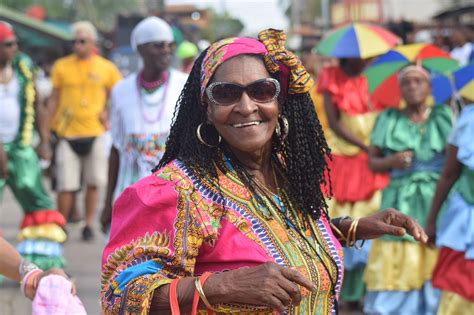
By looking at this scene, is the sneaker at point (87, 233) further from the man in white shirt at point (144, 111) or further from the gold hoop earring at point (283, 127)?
the gold hoop earring at point (283, 127)

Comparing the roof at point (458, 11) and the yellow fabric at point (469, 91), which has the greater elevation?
the roof at point (458, 11)

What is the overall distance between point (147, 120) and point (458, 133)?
6.39ft

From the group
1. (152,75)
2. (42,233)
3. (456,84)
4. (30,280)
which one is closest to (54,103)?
(42,233)

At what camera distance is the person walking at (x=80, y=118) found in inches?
408

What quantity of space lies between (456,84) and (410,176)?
75 cm

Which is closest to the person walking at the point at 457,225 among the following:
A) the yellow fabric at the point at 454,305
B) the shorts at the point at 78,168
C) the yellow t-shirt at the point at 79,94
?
the yellow fabric at the point at 454,305

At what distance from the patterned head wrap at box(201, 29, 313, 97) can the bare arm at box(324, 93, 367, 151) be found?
15.4 ft

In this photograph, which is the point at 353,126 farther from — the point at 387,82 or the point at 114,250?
the point at 114,250

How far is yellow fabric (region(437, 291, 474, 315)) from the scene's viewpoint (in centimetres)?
589

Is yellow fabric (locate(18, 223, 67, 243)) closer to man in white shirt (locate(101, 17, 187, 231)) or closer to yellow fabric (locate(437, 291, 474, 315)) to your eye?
man in white shirt (locate(101, 17, 187, 231))

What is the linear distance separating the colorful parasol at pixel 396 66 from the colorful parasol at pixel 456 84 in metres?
0.08

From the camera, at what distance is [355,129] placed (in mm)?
8000

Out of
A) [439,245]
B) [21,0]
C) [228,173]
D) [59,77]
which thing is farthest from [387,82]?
[21,0]

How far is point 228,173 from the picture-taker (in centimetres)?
317
